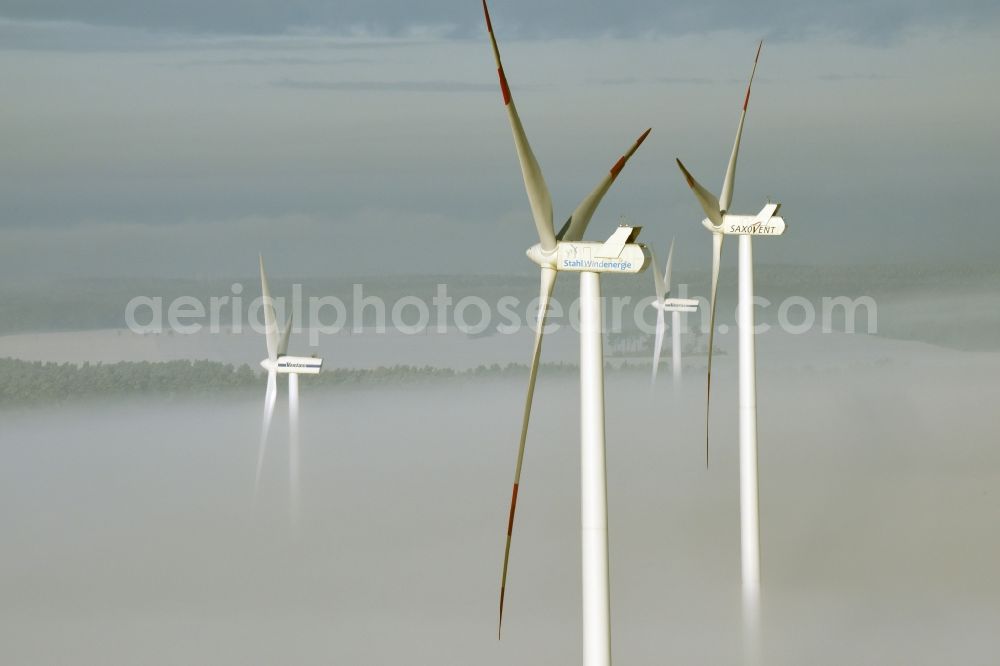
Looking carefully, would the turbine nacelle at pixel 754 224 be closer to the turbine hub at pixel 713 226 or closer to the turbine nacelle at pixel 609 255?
the turbine hub at pixel 713 226

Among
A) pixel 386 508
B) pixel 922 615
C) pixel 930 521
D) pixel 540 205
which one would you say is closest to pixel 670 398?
pixel 386 508

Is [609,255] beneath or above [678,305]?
beneath

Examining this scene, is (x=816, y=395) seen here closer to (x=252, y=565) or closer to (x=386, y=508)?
→ (x=386, y=508)

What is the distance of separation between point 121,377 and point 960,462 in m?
69.5

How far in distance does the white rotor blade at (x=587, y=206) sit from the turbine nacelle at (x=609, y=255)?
429mm

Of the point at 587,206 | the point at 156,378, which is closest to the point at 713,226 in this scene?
the point at 587,206

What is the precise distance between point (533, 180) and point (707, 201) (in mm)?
8291

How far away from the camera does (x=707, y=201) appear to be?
25.7m

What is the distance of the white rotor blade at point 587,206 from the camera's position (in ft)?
61.3

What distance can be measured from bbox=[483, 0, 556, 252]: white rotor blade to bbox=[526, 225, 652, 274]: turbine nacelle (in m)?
0.28

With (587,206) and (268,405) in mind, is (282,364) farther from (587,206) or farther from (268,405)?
(587,206)

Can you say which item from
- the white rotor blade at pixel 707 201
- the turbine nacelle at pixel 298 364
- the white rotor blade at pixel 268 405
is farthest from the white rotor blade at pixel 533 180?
the turbine nacelle at pixel 298 364

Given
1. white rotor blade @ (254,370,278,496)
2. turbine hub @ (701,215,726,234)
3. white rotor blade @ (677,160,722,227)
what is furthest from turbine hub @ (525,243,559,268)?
white rotor blade @ (254,370,278,496)

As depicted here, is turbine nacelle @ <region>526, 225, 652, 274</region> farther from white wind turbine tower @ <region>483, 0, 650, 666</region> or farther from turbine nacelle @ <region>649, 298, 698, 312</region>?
turbine nacelle @ <region>649, 298, 698, 312</region>
